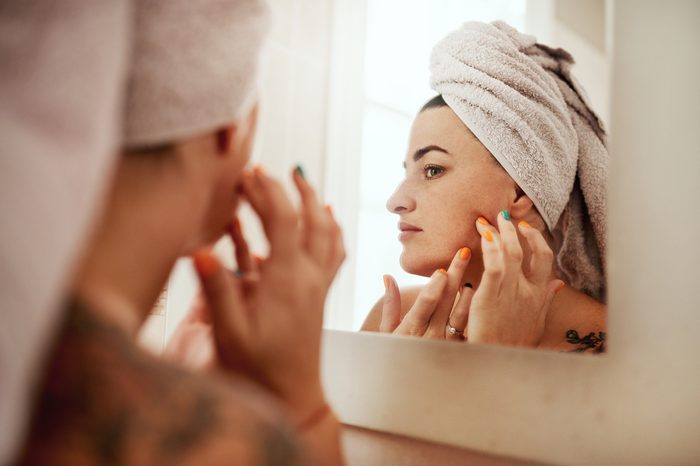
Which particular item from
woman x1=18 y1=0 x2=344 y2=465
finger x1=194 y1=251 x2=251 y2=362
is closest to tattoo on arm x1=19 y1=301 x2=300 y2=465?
woman x1=18 y1=0 x2=344 y2=465

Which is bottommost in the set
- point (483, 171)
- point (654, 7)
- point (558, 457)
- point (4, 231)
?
point (558, 457)

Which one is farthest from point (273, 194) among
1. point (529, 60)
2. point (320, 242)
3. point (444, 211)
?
point (529, 60)

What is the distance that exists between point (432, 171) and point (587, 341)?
28cm

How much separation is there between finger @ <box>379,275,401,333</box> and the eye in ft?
0.47

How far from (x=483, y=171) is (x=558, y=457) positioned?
35cm

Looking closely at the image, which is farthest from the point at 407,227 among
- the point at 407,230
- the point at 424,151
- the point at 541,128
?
the point at 541,128

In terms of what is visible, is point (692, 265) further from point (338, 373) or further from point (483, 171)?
point (338, 373)

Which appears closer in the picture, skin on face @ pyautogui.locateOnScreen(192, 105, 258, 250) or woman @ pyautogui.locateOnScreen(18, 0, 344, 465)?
woman @ pyautogui.locateOnScreen(18, 0, 344, 465)

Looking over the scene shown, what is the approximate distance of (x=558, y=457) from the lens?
52 centimetres

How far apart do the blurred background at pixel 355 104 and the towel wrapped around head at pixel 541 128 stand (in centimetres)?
3

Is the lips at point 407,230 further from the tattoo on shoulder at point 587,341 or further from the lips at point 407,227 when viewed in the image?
the tattoo on shoulder at point 587,341

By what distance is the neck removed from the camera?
0.33 m

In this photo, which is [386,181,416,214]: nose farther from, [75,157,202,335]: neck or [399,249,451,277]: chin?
[75,157,202,335]: neck

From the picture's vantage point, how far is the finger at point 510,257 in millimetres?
617
